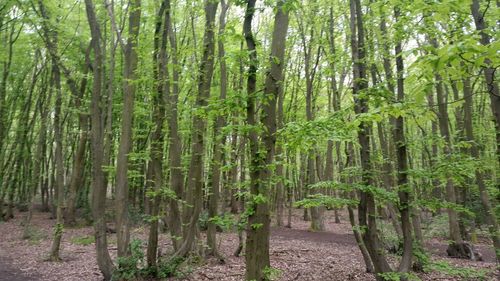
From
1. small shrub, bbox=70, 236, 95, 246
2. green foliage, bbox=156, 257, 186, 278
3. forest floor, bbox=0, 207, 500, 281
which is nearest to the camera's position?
green foliage, bbox=156, 257, 186, 278

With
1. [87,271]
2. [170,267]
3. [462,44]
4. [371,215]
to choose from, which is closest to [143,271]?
[170,267]

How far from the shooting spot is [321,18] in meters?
14.6

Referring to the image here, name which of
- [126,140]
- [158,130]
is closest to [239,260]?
[158,130]

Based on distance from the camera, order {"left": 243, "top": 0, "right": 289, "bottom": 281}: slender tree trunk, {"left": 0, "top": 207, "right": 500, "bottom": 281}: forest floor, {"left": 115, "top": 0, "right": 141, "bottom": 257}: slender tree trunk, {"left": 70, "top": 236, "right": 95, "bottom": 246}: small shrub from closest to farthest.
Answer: {"left": 243, "top": 0, "right": 289, "bottom": 281}: slender tree trunk → {"left": 115, "top": 0, "right": 141, "bottom": 257}: slender tree trunk → {"left": 0, "top": 207, "right": 500, "bottom": 281}: forest floor → {"left": 70, "top": 236, "right": 95, "bottom": 246}: small shrub

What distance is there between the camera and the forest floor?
9.35 metres

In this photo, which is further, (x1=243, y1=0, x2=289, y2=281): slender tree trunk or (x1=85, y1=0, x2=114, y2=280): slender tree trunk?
(x1=85, y1=0, x2=114, y2=280): slender tree trunk

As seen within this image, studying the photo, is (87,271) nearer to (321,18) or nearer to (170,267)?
(170,267)

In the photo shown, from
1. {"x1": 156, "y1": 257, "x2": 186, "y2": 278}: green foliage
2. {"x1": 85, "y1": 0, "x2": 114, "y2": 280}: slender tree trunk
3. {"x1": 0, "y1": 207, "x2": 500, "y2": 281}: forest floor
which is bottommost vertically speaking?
{"x1": 0, "y1": 207, "x2": 500, "y2": 281}: forest floor

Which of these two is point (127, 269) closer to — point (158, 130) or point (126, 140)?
point (126, 140)

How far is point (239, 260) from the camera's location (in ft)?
36.3

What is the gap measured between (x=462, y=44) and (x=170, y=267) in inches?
320

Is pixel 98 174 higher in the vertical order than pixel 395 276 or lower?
higher

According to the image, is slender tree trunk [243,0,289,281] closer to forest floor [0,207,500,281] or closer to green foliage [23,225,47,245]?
forest floor [0,207,500,281]

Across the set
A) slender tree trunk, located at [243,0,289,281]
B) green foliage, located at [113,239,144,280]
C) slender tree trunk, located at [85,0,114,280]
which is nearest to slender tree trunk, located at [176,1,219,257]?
green foliage, located at [113,239,144,280]
